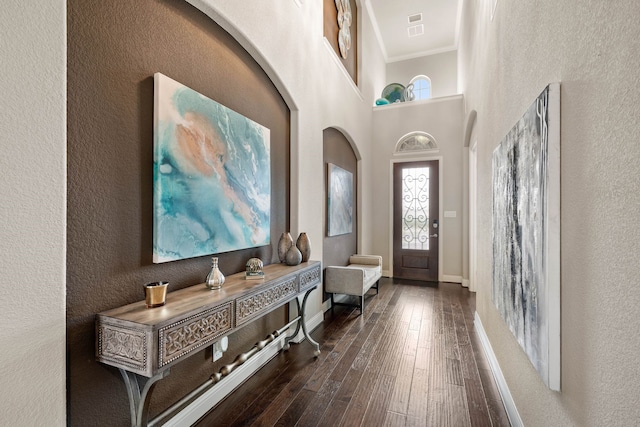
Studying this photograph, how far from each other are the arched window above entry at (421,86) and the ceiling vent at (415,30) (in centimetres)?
92

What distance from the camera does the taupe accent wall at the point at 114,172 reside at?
4.34 feet

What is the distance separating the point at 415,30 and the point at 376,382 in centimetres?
667

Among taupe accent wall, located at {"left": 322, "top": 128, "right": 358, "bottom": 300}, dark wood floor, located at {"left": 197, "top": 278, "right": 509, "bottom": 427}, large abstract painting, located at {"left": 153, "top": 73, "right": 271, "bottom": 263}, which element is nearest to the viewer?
large abstract painting, located at {"left": 153, "top": 73, "right": 271, "bottom": 263}

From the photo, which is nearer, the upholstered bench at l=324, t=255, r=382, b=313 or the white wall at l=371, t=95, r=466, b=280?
the upholstered bench at l=324, t=255, r=382, b=313

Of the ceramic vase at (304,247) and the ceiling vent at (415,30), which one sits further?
the ceiling vent at (415,30)

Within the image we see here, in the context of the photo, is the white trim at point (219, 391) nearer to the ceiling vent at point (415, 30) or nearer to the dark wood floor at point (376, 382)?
the dark wood floor at point (376, 382)

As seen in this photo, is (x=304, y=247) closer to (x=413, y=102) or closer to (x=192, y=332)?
(x=192, y=332)

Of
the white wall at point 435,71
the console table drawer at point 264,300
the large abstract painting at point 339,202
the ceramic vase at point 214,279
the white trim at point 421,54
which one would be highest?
the white trim at point 421,54

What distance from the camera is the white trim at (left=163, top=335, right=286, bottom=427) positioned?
6.03ft

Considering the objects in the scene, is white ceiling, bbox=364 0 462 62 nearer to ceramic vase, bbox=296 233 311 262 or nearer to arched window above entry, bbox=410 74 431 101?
arched window above entry, bbox=410 74 431 101

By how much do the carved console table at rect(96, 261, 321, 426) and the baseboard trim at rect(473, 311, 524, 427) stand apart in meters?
1.73

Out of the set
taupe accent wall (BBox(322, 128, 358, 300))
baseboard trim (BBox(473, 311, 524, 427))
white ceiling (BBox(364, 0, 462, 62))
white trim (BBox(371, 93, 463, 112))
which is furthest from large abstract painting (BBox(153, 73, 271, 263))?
white ceiling (BBox(364, 0, 462, 62))

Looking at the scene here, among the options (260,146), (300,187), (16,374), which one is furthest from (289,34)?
(16,374)

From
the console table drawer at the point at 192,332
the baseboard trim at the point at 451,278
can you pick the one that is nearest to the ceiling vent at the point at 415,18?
the baseboard trim at the point at 451,278
